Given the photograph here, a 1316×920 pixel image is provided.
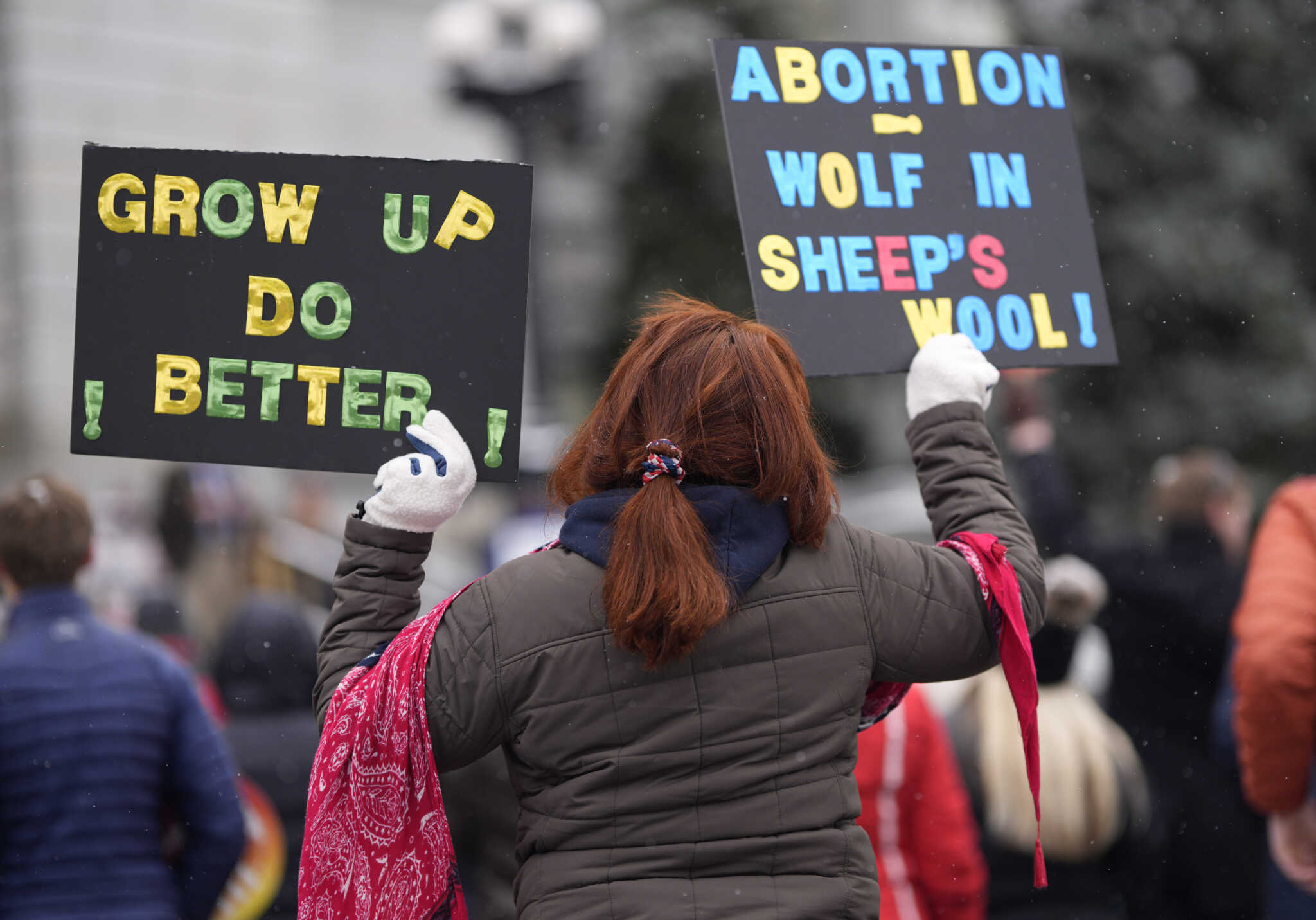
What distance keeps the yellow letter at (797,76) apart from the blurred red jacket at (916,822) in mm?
1205

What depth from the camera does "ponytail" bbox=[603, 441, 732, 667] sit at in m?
1.61

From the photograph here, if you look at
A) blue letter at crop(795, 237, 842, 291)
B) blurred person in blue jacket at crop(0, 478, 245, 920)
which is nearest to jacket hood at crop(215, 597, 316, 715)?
blurred person in blue jacket at crop(0, 478, 245, 920)

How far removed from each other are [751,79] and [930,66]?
14.2 inches

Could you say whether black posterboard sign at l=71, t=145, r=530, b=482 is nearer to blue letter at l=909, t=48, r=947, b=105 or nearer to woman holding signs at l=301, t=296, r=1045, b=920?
woman holding signs at l=301, t=296, r=1045, b=920

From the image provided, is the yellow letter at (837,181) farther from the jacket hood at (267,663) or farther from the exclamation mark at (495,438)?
the jacket hood at (267,663)

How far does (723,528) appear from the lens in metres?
1.70

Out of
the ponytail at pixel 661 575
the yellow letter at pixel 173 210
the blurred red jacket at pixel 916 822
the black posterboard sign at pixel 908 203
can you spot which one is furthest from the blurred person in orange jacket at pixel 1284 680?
the yellow letter at pixel 173 210

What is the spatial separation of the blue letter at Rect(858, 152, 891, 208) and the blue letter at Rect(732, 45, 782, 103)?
0.61 feet

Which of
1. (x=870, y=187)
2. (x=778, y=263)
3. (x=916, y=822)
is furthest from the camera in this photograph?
(x=916, y=822)

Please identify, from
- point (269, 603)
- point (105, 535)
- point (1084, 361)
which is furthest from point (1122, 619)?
point (105, 535)

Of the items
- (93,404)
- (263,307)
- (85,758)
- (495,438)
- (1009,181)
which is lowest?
(85,758)

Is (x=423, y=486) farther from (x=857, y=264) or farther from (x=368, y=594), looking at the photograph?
(x=857, y=264)

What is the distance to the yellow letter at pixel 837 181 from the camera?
94.0 inches

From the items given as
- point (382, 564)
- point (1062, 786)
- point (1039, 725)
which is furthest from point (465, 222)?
point (1062, 786)
